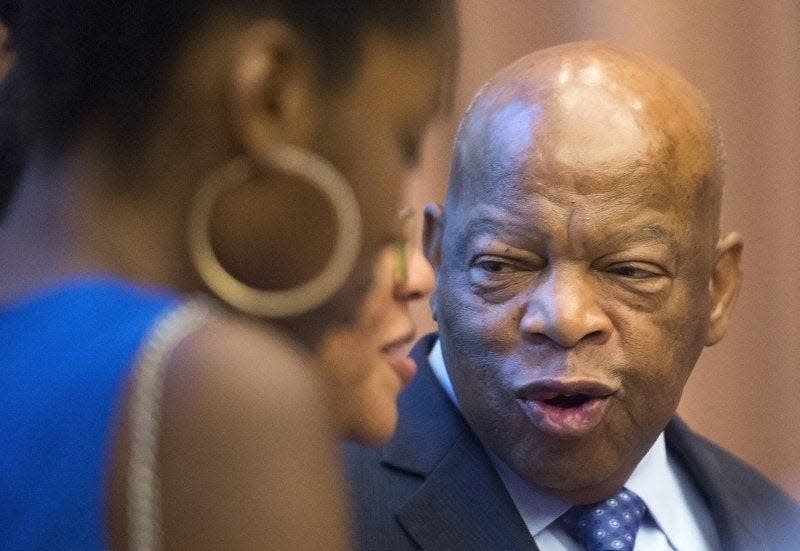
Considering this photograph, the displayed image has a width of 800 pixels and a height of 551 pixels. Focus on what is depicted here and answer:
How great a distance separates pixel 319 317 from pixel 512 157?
26.9 inches

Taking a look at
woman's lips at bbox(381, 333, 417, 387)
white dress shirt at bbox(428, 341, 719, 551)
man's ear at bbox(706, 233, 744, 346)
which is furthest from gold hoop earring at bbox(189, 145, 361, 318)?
man's ear at bbox(706, 233, 744, 346)

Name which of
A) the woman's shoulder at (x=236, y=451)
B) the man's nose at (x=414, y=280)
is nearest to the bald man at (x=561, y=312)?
the man's nose at (x=414, y=280)

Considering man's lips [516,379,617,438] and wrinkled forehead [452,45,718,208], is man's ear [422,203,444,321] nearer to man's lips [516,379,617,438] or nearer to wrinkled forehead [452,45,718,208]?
wrinkled forehead [452,45,718,208]

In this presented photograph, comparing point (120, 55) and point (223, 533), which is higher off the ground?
point (120, 55)

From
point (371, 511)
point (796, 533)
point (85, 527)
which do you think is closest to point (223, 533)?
point (85, 527)

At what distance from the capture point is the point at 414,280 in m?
0.88

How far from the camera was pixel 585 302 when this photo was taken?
1.29 m

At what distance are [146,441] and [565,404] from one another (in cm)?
80

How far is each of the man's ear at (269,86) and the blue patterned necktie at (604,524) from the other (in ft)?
2.67

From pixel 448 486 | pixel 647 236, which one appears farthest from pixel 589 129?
pixel 448 486

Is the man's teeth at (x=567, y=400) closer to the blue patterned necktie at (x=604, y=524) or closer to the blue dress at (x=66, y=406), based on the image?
the blue patterned necktie at (x=604, y=524)

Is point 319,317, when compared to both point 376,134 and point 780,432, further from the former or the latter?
point 780,432

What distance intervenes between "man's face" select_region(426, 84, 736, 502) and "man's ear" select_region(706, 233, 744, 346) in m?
0.10

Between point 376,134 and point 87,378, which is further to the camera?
point 376,134
